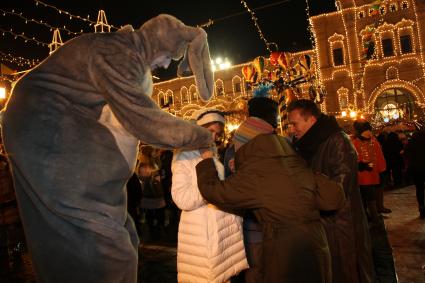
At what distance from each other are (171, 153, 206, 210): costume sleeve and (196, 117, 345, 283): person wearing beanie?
0.42 metres

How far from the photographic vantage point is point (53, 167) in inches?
60.5

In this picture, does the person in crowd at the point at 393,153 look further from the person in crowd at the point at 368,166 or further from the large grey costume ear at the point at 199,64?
the large grey costume ear at the point at 199,64

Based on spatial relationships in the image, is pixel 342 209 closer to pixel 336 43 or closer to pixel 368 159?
pixel 368 159

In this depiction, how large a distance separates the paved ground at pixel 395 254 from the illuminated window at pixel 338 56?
94.6 ft

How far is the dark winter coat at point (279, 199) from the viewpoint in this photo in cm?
241

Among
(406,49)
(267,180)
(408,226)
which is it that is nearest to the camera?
(267,180)

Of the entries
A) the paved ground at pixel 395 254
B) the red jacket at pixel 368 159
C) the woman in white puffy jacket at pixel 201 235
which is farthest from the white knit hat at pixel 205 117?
the red jacket at pixel 368 159

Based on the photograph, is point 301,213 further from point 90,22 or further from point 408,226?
point 90,22

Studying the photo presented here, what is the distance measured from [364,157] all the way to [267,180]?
20.6 feet

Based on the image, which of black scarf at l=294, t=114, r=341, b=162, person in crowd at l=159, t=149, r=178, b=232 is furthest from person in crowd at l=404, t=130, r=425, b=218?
person in crowd at l=159, t=149, r=178, b=232

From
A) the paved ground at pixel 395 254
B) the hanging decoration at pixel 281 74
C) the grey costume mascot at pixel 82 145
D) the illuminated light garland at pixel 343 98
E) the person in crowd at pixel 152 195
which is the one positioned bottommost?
the paved ground at pixel 395 254

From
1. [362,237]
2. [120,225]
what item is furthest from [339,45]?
[120,225]

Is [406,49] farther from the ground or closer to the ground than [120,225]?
farther from the ground

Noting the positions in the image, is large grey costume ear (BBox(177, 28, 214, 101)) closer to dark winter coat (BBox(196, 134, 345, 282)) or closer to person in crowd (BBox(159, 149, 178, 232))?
dark winter coat (BBox(196, 134, 345, 282))
